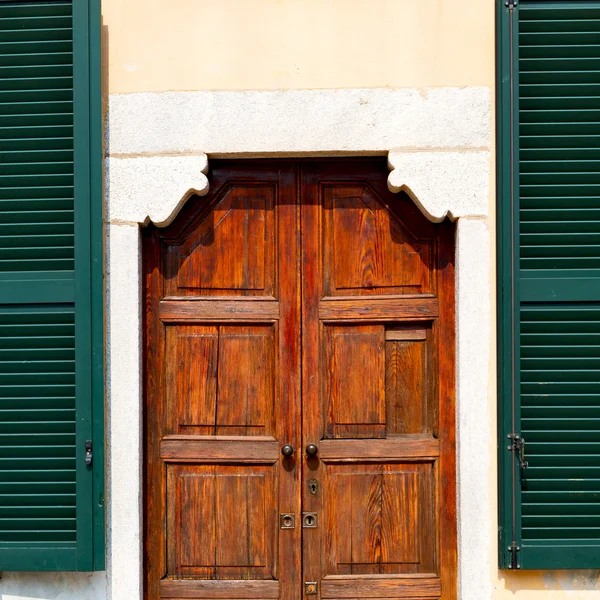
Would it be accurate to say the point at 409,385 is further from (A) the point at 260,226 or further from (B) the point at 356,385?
(A) the point at 260,226

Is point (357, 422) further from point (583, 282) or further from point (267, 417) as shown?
point (583, 282)

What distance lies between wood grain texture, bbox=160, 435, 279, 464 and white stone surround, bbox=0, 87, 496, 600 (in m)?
0.20

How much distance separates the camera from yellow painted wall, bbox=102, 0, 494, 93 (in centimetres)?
292

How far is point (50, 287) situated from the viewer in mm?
2879

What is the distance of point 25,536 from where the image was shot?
2.85 metres

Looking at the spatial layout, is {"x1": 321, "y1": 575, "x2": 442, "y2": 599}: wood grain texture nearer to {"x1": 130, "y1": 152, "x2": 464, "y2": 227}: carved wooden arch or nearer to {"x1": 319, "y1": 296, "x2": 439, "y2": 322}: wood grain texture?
{"x1": 319, "y1": 296, "x2": 439, "y2": 322}: wood grain texture

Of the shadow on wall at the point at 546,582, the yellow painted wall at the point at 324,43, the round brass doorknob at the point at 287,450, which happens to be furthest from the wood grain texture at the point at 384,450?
the yellow painted wall at the point at 324,43

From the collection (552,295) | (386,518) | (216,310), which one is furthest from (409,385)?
(216,310)

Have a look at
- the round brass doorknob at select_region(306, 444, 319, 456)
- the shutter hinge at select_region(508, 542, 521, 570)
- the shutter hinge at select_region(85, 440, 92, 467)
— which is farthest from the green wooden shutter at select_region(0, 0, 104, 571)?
the shutter hinge at select_region(508, 542, 521, 570)

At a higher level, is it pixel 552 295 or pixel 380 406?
pixel 552 295

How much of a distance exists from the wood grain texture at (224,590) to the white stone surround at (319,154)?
196 millimetres

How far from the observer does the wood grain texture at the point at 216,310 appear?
119 inches

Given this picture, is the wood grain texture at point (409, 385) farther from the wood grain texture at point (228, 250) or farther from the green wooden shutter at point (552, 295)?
the wood grain texture at point (228, 250)

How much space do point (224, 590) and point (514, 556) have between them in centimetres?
126
